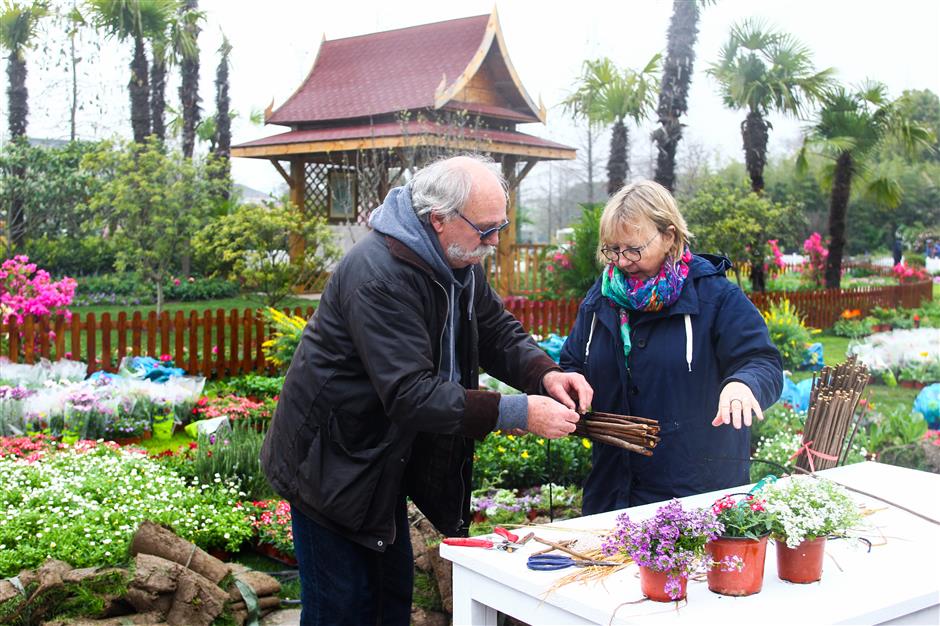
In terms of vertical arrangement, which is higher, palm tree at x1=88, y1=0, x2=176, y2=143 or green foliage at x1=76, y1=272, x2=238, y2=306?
palm tree at x1=88, y1=0, x2=176, y2=143

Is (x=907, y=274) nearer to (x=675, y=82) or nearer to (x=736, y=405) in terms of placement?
(x=675, y=82)

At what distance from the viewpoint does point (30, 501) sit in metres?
4.47

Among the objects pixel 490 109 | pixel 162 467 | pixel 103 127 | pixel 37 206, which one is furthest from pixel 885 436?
pixel 103 127

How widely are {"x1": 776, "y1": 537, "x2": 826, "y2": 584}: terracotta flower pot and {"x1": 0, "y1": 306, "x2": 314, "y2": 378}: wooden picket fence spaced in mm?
8609

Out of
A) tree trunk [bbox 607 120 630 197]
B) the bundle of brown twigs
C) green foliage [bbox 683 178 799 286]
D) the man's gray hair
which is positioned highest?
tree trunk [bbox 607 120 630 197]

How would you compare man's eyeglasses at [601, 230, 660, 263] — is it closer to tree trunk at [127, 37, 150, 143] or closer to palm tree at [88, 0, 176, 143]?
palm tree at [88, 0, 176, 143]

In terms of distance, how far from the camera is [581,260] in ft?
46.7

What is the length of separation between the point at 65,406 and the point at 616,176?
15.3 meters

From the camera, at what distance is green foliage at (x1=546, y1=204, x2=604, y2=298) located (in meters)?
13.9

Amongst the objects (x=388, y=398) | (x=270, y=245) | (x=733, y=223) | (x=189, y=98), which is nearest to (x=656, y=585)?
(x=388, y=398)

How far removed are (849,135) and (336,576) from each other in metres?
21.4

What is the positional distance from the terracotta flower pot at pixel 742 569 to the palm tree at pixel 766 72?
19.9 metres

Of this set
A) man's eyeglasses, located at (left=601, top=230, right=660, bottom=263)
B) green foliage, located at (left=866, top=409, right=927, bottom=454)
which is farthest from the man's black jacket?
green foliage, located at (left=866, top=409, right=927, bottom=454)

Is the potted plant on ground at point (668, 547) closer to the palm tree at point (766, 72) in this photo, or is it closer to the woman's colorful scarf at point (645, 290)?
the woman's colorful scarf at point (645, 290)
